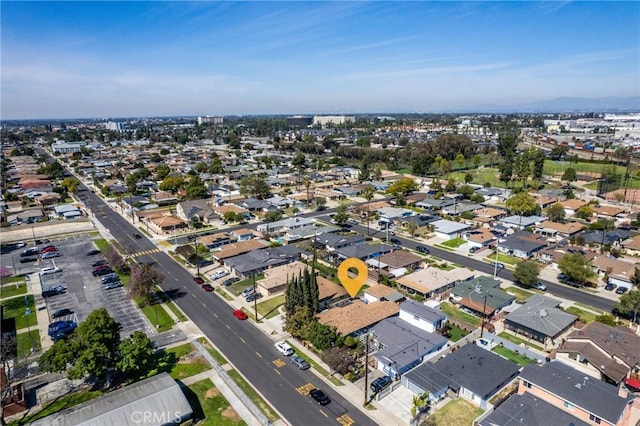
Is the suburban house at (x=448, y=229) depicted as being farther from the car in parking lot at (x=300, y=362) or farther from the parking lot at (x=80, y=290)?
the parking lot at (x=80, y=290)

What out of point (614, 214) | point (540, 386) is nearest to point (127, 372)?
point (540, 386)

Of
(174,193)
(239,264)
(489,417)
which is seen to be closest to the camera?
(489,417)

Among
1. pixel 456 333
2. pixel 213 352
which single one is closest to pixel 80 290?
pixel 213 352

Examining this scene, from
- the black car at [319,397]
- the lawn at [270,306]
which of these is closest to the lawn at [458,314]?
the lawn at [270,306]

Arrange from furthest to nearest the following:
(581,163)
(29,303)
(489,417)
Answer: (581,163)
(29,303)
(489,417)

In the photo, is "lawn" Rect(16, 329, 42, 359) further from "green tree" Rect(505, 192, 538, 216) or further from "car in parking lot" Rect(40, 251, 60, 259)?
"green tree" Rect(505, 192, 538, 216)

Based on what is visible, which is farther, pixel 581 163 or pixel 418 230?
pixel 581 163

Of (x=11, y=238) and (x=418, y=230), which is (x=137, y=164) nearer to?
(x=11, y=238)
